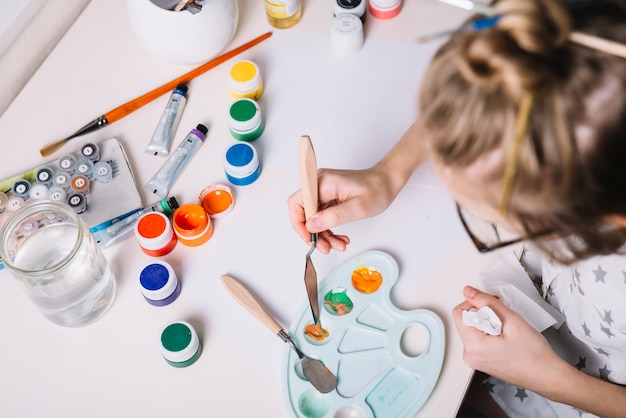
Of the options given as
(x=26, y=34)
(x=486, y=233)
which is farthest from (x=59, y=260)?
(x=486, y=233)

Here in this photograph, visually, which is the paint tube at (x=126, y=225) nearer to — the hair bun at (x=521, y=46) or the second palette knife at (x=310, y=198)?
the second palette knife at (x=310, y=198)

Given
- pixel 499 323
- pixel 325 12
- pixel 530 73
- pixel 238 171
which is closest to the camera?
pixel 530 73

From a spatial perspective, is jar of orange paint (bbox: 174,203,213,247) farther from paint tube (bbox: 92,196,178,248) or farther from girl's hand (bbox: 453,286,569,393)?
girl's hand (bbox: 453,286,569,393)

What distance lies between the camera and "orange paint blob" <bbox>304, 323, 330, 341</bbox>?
684 mm

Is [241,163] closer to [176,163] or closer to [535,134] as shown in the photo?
[176,163]

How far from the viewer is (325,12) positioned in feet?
3.01

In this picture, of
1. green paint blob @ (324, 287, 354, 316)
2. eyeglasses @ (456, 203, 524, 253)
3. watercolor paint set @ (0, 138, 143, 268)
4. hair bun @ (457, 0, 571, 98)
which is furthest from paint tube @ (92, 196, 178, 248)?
hair bun @ (457, 0, 571, 98)

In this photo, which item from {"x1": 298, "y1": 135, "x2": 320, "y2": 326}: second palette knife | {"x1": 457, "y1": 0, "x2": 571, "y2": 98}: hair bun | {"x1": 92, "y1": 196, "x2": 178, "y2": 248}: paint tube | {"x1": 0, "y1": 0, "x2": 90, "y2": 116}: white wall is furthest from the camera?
{"x1": 0, "y1": 0, "x2": 90, "y2": 116}: white wall

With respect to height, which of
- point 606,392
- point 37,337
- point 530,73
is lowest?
point 606,392

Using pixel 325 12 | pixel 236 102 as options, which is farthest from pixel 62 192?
pixel 325 12

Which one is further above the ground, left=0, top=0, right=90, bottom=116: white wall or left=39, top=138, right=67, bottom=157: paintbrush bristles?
left=0, top=0, right=90, bottom=116: white wall

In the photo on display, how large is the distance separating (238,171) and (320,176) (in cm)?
11

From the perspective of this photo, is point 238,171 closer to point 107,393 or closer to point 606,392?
point 107,393

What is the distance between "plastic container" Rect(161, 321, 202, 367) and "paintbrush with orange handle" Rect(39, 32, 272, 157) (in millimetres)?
313
